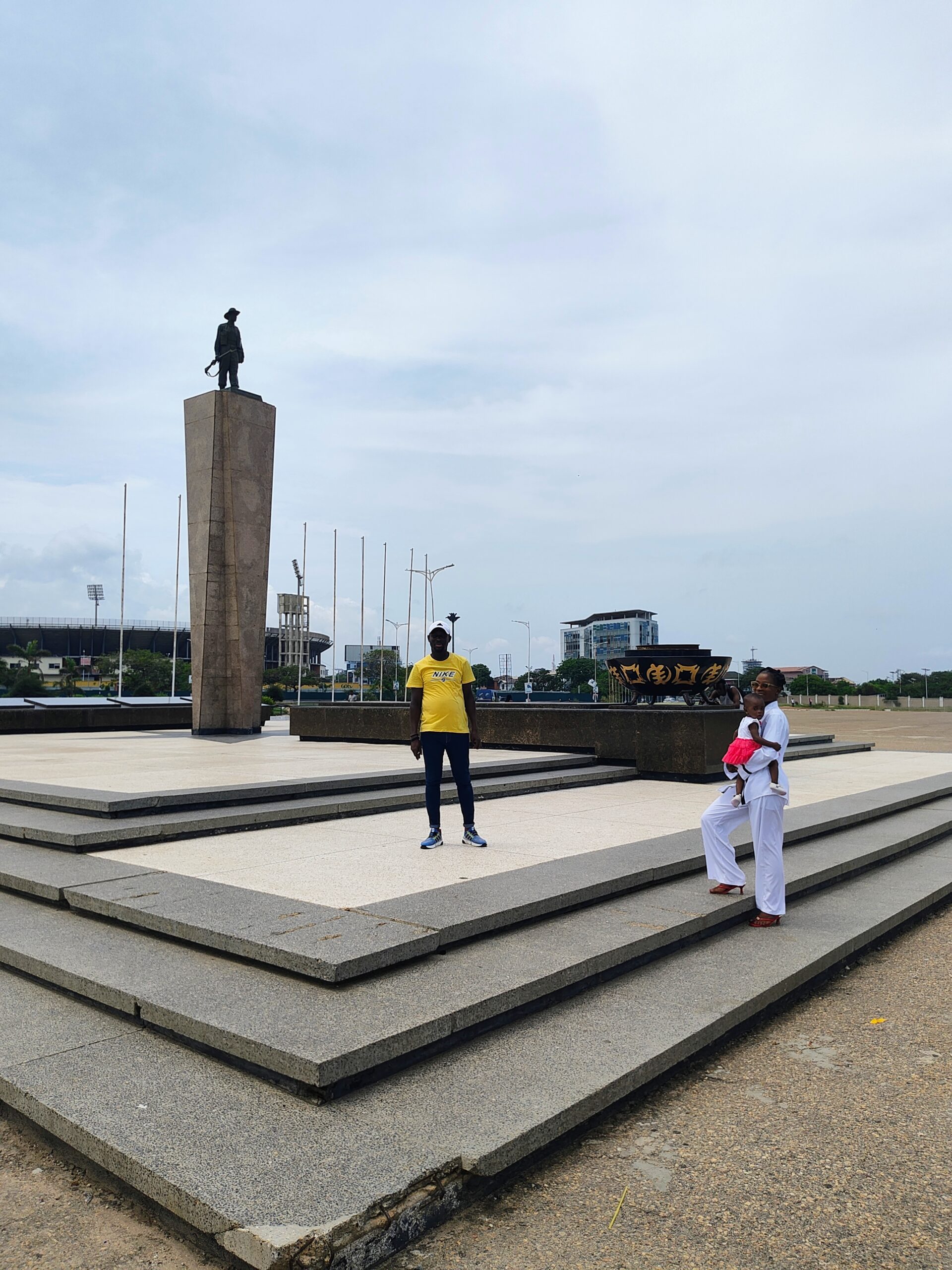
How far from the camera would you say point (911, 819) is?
31.6 ft

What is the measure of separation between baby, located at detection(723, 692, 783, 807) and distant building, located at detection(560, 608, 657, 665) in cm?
8958

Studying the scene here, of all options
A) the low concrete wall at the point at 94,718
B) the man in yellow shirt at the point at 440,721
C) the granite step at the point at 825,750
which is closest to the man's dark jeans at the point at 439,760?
the man in yellow shirt at the point at 440,721

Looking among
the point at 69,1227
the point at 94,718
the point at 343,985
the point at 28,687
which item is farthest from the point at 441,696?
the point at 28,687

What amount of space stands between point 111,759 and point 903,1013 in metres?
10.2

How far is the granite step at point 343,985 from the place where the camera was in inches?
135

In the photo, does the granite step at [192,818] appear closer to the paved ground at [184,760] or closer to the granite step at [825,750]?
the paved ground at [184,760]

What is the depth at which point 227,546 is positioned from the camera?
18.0 m

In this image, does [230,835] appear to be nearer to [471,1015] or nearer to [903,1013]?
[471,1015]

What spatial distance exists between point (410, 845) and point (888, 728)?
104 ft

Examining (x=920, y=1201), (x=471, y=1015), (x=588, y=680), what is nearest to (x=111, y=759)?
(x=471, y=1015)

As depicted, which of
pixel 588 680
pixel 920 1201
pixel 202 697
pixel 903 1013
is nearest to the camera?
pixel 920 1201

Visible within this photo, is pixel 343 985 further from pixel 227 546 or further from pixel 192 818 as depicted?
pixel 227 546

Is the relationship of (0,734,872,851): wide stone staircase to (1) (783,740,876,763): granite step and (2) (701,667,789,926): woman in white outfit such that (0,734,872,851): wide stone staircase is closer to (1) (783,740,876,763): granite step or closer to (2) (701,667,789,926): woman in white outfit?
(2) (701,667,789,926): woman in white outfit

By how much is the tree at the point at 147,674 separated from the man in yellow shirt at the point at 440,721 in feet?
221
